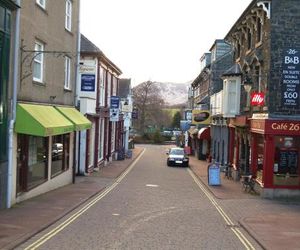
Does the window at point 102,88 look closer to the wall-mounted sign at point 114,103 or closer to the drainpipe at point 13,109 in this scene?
the wall-mounted sign at point 114,103

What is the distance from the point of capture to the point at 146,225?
15.8 metres

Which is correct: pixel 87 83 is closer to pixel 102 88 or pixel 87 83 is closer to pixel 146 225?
pixel 102 88

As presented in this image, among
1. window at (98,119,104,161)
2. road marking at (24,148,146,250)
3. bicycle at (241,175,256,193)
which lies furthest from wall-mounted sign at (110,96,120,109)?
bicycle at (241,175,256,193)

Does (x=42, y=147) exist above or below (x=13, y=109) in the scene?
below

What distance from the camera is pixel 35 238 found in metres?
13.2

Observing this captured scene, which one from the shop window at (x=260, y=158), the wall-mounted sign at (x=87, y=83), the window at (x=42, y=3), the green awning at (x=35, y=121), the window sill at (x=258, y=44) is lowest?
the shop window at (x=260, y=158)

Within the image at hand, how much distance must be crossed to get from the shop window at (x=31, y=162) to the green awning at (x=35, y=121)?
95 centimetres

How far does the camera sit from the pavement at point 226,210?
13.8 metres

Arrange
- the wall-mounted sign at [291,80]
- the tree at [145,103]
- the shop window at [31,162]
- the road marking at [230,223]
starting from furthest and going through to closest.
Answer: the tree at [145,103] → the wall-mounted sign at [291,80] → the shop window at [31,162] → the road marking at [230,223]

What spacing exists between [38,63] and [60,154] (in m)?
5.65

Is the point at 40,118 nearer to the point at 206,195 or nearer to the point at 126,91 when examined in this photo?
the point at 206,195

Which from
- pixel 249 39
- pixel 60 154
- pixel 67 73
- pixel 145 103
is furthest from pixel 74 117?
pixel 145 103

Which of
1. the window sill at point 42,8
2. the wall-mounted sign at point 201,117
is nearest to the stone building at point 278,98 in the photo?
the window sill at point 42,8

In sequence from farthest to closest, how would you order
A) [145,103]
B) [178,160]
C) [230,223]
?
[145,103] < [178,160] < [230,223]
